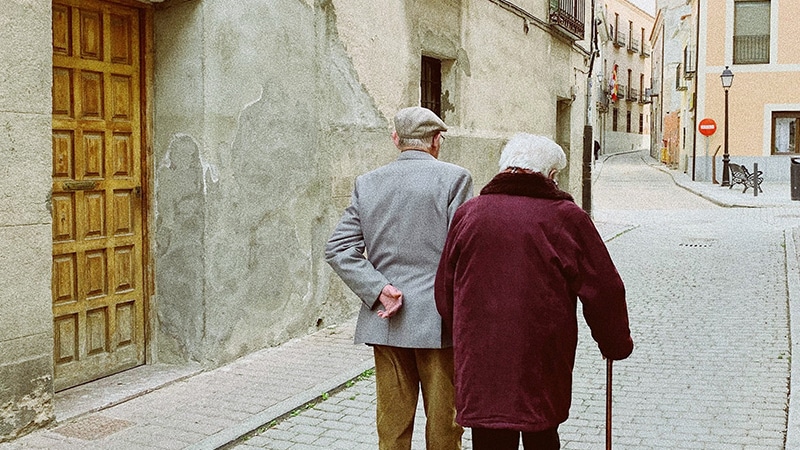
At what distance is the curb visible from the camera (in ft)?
15.8

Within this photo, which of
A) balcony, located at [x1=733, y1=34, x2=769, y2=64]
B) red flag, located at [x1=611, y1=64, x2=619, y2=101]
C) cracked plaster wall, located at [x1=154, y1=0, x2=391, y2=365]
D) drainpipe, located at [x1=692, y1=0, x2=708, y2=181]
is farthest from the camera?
red flag, located at [x1=611, y1=64, x2=619, y2=101]

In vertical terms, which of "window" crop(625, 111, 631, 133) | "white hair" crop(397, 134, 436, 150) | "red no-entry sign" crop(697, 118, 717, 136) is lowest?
"white hair" crop(397, 134, 436, 150)

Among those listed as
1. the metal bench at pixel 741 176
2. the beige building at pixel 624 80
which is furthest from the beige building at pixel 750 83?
the beige building at pixel 624 80

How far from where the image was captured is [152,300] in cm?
650

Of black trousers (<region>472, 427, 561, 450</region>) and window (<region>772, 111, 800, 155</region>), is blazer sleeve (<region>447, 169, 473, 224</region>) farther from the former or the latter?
window (<region>772, 111, 800, 155</region>)

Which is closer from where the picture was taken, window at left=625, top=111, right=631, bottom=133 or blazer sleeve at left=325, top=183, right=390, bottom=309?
blazer sleeve at left=325, top=183, right=390, bottom=309

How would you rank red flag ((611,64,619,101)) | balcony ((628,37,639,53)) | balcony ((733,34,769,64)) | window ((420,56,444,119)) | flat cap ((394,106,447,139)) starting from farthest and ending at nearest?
balcony ((628,37,639,53)), red flag ((611,64,619,101)), balcony ((733,34,769,64)), window ((420,56,444,119)), flat cap ((394,106,447,139))

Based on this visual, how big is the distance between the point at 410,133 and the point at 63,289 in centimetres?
300

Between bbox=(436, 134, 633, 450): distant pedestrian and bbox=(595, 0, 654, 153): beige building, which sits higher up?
bbox=(595, 0, 654, 153): beige building

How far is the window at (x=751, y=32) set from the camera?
3231 cm

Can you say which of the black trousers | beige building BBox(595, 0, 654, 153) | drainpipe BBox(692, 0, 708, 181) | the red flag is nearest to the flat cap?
the black trousers

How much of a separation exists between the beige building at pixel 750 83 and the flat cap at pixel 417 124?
29147 millimetres

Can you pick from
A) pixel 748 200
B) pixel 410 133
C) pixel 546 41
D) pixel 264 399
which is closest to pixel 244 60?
pixel 264 399

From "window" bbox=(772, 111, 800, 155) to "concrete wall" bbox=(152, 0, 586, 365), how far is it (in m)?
26.2
